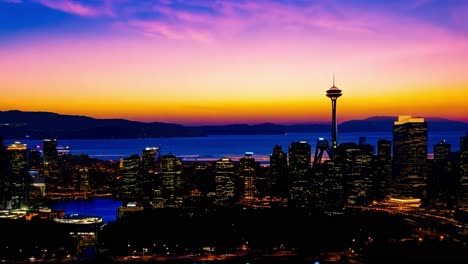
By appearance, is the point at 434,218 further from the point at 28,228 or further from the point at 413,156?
the point at 28,228

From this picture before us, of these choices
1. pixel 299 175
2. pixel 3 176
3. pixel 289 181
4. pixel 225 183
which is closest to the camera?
pixel 3 176

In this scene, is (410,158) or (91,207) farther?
(410,158)

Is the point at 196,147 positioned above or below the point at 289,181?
above

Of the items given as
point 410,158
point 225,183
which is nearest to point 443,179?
point 410,158

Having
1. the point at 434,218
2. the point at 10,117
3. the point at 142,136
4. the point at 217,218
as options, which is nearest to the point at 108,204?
the point at 217,218

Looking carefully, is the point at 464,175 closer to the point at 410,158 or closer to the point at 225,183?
the point at 410,158

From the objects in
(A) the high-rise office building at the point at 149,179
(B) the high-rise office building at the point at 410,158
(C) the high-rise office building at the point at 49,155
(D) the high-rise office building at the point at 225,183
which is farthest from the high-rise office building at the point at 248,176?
(C) the high-rise office building at the point at 49,155

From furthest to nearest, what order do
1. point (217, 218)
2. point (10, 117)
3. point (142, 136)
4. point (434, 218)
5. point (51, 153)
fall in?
point (142, 136) < point (10, 117) < point (51, 153) < point (434, 218) < point (217, 218)

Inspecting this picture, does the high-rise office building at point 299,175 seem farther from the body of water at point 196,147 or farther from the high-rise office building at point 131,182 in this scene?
the body of water at point 196,147
